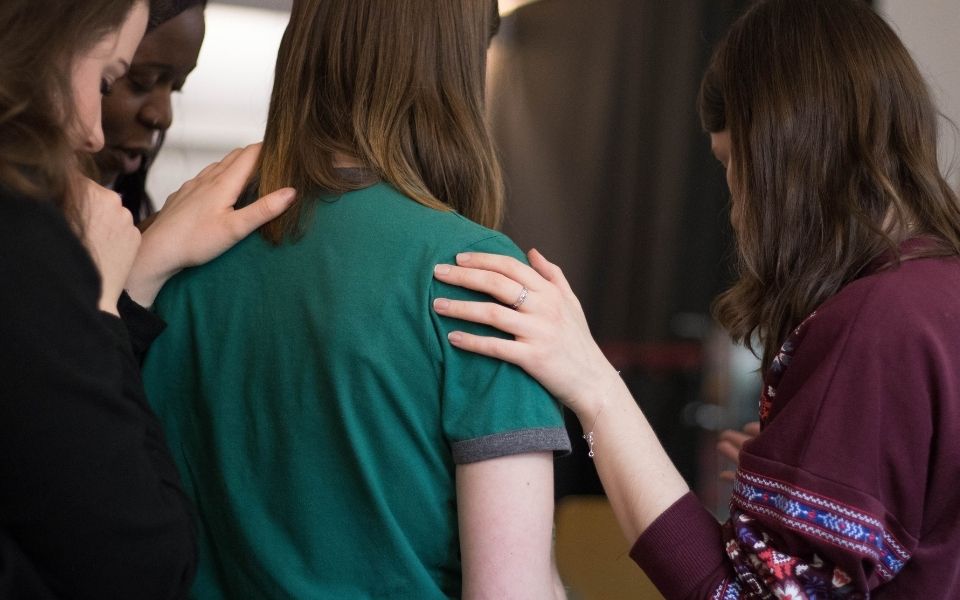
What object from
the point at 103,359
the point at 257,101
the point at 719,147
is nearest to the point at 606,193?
the point at 257,101

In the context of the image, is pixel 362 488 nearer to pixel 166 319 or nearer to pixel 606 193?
pixel 166 319

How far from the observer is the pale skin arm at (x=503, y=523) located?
0.90m

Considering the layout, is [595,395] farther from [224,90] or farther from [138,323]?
[224,90]

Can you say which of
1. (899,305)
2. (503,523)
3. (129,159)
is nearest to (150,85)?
(129,159)

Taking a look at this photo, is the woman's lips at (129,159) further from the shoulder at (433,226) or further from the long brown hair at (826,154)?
the long brown hair at (826,154)

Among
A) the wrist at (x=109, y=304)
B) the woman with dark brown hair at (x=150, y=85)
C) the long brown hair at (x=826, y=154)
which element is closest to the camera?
the wrist at (x=109, y=304)

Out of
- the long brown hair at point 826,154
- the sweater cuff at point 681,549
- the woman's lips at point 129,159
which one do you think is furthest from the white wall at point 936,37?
the woman's lips at point 129,159

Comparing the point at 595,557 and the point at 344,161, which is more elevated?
the point at 344,161

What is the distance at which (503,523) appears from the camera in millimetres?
901

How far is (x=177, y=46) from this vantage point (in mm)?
1550

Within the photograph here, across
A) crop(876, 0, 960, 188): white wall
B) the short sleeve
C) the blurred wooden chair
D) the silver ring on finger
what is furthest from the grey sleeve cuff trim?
crop(876, 0, 960, 188): white wall

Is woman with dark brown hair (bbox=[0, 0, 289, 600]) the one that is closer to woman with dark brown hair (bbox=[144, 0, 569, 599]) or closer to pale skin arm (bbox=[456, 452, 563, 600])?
woman with dark brown hair (bbox=[144, 0, 569, 599])

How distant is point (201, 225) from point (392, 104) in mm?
249

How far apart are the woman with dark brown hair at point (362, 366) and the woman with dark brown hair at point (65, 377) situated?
0.15 m
